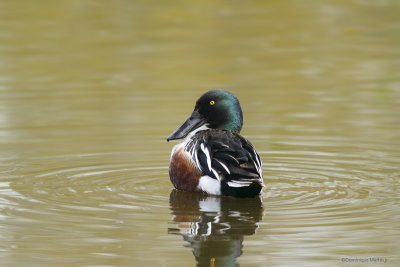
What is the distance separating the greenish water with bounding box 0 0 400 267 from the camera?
8.52 metres

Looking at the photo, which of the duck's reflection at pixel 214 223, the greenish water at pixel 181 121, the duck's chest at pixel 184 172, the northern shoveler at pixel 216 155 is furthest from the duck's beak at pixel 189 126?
the duck's reflection at pixel 214 223

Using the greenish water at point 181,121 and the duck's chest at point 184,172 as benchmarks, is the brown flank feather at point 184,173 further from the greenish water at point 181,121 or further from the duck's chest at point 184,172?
the greenish water at point 181,121

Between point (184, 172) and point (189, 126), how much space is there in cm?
93

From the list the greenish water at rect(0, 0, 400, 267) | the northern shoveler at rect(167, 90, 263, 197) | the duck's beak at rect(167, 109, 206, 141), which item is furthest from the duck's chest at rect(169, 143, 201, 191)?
the duck's beak at rect(167, 109, 206, 141)

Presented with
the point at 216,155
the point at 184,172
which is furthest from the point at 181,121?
the point at 216,155

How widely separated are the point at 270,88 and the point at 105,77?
2.40 meters

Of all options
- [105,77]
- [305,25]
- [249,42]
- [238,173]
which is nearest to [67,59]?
[105,77]

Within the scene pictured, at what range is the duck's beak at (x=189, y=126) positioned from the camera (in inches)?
439

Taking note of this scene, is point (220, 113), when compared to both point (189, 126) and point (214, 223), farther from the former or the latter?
point (214, 223)

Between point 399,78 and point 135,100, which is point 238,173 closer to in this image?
point 135,100

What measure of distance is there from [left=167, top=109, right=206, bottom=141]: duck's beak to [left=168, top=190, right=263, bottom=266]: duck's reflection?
2.86ft

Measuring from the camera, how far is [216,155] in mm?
10023

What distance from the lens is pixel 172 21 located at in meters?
20.9

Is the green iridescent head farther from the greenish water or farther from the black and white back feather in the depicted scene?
the black and white back feather
